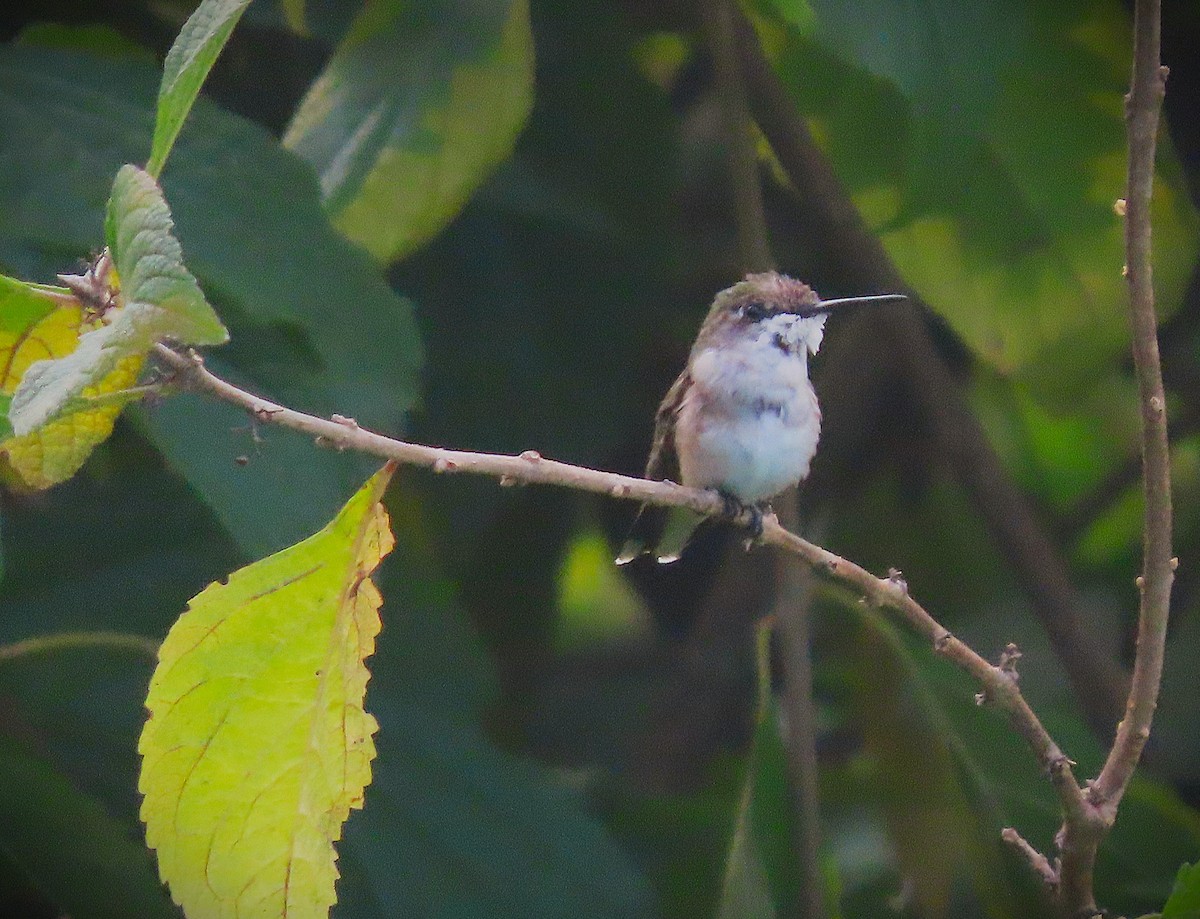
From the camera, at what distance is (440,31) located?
2.16 meters

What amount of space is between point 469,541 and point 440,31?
98 centimetres

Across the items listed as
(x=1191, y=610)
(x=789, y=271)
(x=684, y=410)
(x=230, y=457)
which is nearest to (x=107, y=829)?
(x=230, y=457)

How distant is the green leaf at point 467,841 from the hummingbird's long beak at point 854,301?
94 cm

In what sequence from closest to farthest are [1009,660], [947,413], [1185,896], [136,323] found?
1. [136,323]
2. [1185,896]
3. [1009,660]
4. [947,413]

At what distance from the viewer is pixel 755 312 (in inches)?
102

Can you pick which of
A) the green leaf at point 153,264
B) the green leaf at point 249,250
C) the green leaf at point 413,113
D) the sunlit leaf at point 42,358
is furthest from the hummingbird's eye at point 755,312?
the green leaf at point 153,264

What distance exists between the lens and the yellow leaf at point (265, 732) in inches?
48.0

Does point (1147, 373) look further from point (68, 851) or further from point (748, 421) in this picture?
point (68, 851)

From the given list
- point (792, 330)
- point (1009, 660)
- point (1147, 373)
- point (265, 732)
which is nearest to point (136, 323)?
point (265, 732)

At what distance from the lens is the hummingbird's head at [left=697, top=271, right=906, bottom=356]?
2.55 meters

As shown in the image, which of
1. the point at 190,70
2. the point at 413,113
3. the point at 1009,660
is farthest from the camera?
the point at 413,113

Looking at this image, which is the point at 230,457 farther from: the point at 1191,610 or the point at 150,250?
the point at 1191,610

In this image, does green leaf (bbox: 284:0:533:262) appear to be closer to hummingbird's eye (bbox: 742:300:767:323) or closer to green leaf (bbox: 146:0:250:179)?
hummingbird's eye (bbox: 742:300:767:323)

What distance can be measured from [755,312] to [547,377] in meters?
0.44
